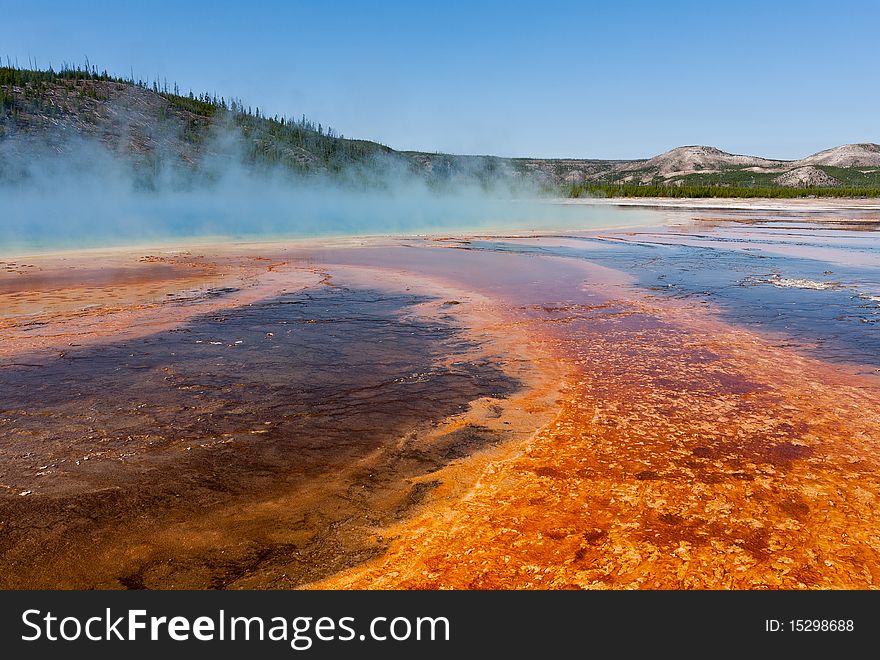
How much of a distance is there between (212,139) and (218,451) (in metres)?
79.6

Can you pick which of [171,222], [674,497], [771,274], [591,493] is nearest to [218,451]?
[591,493]

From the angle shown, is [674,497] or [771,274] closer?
[674,497]

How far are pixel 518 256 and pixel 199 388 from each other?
11.8 m

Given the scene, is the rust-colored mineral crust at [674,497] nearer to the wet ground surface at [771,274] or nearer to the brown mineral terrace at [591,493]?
the brown mineral terrace at [591,493]

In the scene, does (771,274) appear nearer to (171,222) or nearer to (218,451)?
(218,451)

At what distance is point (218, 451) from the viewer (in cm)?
371

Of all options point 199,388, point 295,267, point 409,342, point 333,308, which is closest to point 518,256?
point 295,267

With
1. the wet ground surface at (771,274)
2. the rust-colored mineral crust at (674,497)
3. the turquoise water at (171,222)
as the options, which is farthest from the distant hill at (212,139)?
the rust-colored mineral crust at (674,497)

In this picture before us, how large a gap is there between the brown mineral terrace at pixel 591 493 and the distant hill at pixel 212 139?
58.5 m

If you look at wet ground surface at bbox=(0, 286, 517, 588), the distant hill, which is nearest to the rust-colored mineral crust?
wet ground surface at bbox=(0, 286, 517, 588)

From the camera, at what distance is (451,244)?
1928 cm

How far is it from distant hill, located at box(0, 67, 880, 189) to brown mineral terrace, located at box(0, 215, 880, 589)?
192ft

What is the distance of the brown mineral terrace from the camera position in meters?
2.47
